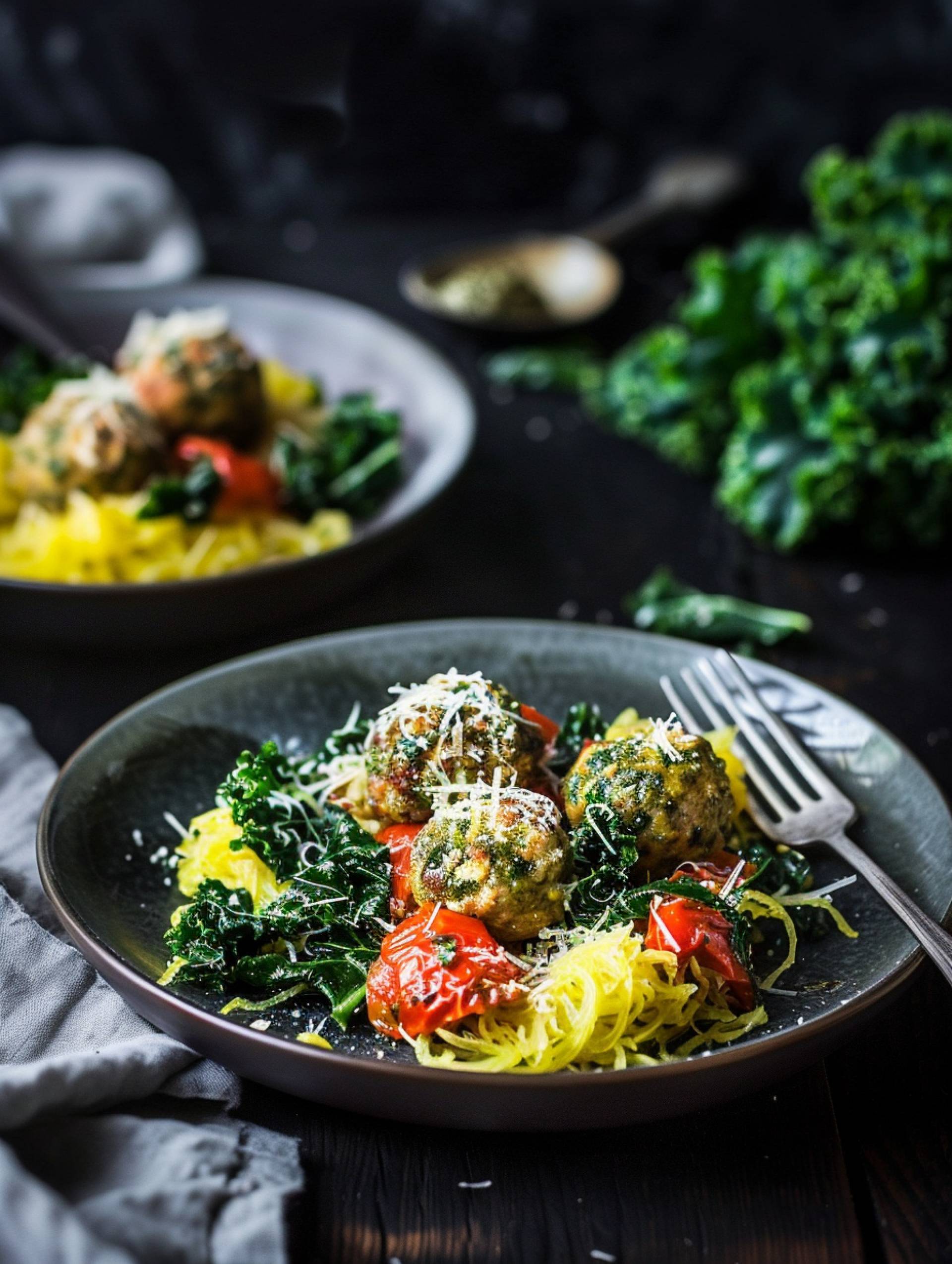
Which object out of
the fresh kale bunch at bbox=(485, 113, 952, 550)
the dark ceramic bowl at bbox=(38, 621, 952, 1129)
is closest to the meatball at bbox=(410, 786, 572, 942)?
the dark ceramic bowl at bbox=(38, 621, 952, 1129)

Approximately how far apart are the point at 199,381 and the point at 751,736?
2.89m

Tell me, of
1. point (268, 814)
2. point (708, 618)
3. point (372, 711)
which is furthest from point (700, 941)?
point (708, 618)

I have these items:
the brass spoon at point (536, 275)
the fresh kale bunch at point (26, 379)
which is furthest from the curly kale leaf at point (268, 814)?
the brass spoon at point (536, 275)

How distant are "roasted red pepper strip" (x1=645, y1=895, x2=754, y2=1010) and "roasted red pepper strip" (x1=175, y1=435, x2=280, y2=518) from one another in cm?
293

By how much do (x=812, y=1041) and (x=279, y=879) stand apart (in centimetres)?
128

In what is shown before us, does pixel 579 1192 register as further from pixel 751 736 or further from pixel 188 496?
pixel 188 496

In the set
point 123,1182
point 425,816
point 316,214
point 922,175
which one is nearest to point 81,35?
point 316,214

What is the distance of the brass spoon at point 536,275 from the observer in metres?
7.28

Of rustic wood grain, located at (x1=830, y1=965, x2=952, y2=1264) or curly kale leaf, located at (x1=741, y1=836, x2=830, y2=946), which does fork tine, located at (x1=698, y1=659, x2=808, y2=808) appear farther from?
rustic wood grain, located at (x1=830, y1=965, x2=952, y2=1264)

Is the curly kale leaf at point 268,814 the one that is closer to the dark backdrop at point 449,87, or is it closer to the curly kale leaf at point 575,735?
the curly kale leaf at point 575,735

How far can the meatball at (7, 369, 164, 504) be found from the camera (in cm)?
500

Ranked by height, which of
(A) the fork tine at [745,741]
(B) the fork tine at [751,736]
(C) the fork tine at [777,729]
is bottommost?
(A) the fork tine at [745,741]

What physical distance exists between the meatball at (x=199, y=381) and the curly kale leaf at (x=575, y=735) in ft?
8.14

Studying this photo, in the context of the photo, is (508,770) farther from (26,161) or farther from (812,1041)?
(26,161)
